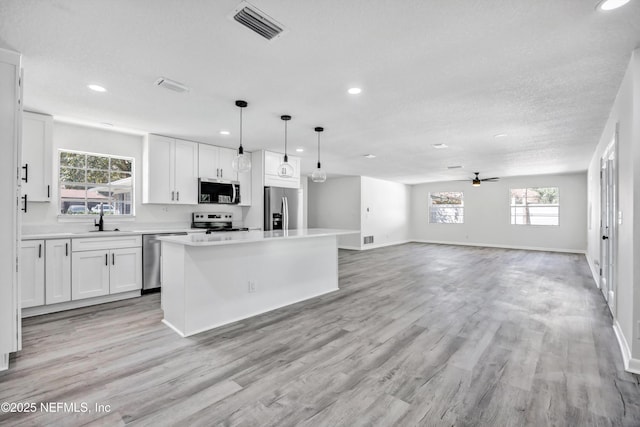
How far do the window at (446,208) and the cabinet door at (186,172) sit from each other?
9284mm

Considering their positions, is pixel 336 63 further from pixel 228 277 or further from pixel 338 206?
pixel 338 206

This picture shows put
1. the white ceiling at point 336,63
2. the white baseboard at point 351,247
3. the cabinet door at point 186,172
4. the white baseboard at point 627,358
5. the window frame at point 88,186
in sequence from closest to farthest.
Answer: the white ceiling at point 336,63
the white baseboard at point 627,358
the window frame at point 88,186
the cabinet door at point 186,172
the white baseboard at point 351,247

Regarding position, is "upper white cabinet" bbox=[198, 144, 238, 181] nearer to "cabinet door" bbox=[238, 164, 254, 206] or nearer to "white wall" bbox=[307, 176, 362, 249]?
"cabinet door" bbox=[238, 164, 254, 206]

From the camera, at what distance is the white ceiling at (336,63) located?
6.23 ft

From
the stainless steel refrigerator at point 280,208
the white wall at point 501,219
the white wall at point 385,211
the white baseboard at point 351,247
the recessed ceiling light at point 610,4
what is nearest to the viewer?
the recessed ceiling light at point 610,4

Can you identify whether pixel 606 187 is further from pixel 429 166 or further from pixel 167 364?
pixel 167 364

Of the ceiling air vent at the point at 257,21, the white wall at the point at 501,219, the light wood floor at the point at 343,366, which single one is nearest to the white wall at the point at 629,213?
the light wood floor at the point at 343,366

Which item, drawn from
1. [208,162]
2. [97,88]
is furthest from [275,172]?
[97,88]

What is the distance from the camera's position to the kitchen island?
300 centimetres

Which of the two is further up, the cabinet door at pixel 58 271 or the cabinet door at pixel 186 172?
the cabinet door at pixel 186 172

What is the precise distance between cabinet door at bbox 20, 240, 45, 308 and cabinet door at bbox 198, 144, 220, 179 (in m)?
2.46

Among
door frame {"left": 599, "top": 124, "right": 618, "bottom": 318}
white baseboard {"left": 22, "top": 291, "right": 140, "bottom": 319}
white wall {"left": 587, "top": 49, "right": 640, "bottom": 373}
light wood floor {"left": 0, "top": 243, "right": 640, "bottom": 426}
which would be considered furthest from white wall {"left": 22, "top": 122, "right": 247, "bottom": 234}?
door frame {"left": 599, "top": 124, "right": 618, "bottom": 318}

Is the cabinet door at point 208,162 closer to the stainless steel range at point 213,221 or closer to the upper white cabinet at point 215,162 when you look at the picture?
the upper white cabinet at point 215,162

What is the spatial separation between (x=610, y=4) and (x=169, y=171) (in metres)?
5.39
